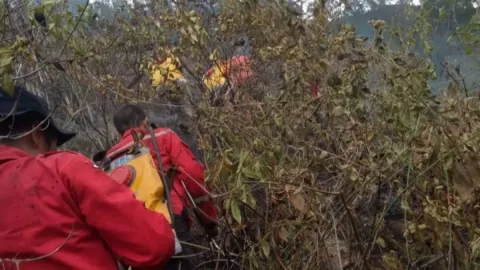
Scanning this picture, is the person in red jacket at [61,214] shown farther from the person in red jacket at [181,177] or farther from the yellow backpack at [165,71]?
the yellow backpack at [165,71]

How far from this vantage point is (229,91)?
4.94m

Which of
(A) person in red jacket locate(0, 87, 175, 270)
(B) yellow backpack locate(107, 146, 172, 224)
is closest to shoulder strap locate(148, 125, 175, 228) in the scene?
(B) yellow backpack locate(107, 146, 172, 224)

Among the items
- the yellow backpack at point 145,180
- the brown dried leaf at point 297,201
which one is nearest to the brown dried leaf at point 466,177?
the brown dried leaf at point 297,201

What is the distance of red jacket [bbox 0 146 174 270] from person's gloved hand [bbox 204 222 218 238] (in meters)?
1.17

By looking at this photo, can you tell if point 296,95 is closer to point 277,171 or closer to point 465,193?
point 277,171

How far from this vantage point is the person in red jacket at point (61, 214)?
2.53 meters

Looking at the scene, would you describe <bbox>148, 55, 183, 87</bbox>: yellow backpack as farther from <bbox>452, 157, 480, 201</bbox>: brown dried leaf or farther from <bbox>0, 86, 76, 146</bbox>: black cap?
<bbox>452, 157, 480, 201</bbox>: brown dried leaf

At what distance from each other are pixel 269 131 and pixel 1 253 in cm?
143

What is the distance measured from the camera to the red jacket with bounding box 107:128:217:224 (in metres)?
3.77

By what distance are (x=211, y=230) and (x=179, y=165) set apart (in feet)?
1.24

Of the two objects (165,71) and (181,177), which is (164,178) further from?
(165,71)

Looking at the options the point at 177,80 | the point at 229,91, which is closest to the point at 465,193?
the point at 229,91

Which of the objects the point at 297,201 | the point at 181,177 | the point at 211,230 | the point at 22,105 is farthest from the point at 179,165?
the point at 22,105

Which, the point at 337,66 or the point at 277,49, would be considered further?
the point at 277,49
